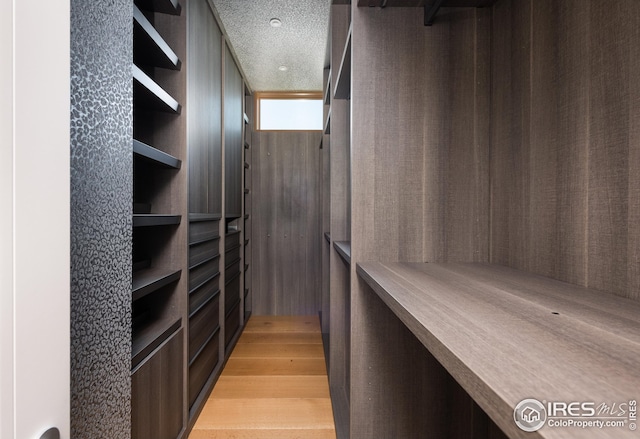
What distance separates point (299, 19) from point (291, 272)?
205 centimetres

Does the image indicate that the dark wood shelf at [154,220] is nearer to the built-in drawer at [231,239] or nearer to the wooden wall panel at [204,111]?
the wooden wall panel at [204,111]

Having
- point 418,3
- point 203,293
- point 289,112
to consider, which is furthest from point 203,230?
point 289,112

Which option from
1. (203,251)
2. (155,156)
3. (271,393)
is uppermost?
(155,156)

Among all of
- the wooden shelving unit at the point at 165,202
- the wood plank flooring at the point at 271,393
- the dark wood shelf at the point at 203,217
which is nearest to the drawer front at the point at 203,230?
the dark wood shelf at the point at 203,217

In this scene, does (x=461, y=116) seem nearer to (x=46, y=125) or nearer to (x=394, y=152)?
(x=394, y=152)

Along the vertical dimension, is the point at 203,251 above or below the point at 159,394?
above

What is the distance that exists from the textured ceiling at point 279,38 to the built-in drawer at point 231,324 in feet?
6.34

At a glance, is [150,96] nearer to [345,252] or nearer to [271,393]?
[345,252]

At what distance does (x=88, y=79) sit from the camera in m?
0.70

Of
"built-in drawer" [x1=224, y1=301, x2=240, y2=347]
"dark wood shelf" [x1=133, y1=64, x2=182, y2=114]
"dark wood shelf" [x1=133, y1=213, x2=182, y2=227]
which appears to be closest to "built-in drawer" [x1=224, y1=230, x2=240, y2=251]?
"built-in drawer" [x1=224, y1=301, x2=240, y2=347]

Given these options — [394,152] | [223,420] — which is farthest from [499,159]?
[223,420]

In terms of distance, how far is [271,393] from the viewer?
1833mm

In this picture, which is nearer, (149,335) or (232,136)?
(149,335)

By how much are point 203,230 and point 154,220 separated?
55 centimetres
